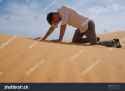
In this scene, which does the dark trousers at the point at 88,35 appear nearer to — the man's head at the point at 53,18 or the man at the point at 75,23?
the man at the point at 75,23

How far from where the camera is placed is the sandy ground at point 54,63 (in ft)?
12.9

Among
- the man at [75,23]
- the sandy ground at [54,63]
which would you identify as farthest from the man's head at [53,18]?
the sandy ground at [54,63]

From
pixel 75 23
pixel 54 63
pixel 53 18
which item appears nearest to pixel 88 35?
pixel 75 23

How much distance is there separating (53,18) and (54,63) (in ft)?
6.20

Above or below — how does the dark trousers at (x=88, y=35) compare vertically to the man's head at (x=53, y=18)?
below

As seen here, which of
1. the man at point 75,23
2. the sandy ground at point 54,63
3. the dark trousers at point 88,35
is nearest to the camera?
the sandy ground at point 54,63

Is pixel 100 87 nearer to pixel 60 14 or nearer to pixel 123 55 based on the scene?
pixel 123 55

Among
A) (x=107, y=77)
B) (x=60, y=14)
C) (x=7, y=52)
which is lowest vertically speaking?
(x=107, y=77)

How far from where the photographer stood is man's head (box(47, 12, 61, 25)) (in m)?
6.10

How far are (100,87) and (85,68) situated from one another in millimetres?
820

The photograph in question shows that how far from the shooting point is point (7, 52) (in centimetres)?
448

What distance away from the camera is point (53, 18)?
6.15 meters

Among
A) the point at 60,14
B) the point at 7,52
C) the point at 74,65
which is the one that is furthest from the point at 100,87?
the point at 60,14

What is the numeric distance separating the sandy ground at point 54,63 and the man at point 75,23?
102cm
